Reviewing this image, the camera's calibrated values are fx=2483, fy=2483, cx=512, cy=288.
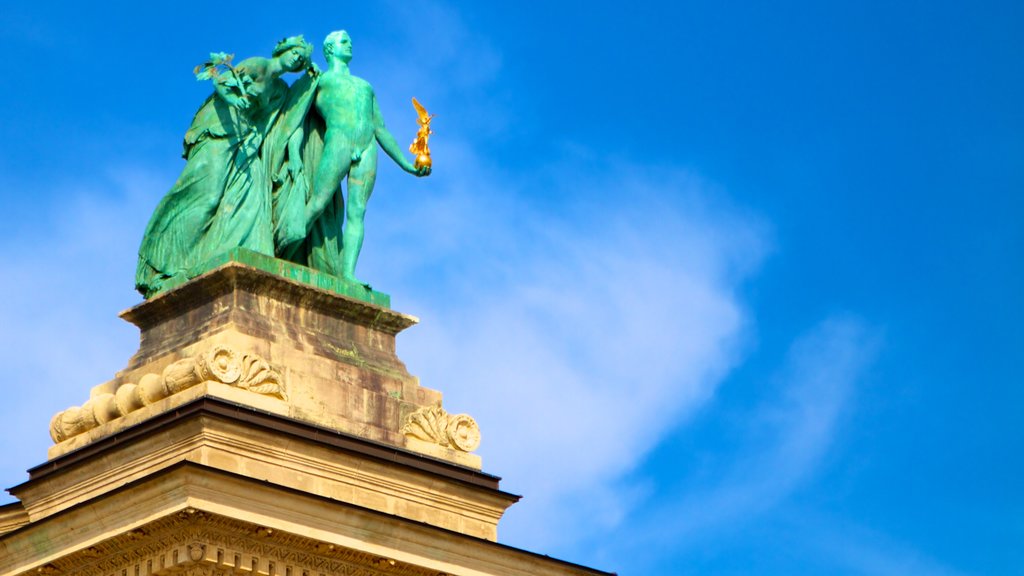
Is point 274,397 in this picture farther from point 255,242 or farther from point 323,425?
point 255,242

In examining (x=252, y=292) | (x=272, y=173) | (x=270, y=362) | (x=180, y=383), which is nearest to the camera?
(x=180, y=383)

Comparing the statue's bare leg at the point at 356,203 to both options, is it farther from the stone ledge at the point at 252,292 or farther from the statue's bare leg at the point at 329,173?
the stone ledge at the point at 252,292

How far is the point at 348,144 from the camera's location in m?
44.3

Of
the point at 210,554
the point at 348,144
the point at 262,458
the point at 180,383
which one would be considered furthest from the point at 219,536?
the point at 348,144

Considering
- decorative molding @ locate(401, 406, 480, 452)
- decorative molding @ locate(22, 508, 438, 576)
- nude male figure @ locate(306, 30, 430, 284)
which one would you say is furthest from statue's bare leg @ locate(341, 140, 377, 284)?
decorative molding @ locate(22, 508, 438, 576)

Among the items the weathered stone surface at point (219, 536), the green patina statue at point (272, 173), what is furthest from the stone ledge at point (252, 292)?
the weathered stone surface at point (219, 536)

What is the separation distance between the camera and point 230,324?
4053cm

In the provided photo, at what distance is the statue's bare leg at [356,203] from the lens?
43.6 meters

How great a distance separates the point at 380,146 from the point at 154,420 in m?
8.33

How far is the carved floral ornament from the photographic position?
39.4 meters

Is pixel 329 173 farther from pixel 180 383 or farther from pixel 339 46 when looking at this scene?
pixel 180 383

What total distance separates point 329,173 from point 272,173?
1002mm

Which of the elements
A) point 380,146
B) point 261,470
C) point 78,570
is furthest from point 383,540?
point 380,146

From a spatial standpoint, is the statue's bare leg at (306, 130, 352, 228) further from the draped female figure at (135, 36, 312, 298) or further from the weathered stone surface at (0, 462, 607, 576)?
the weathered stone surface at (0, 462, 607, 576)
